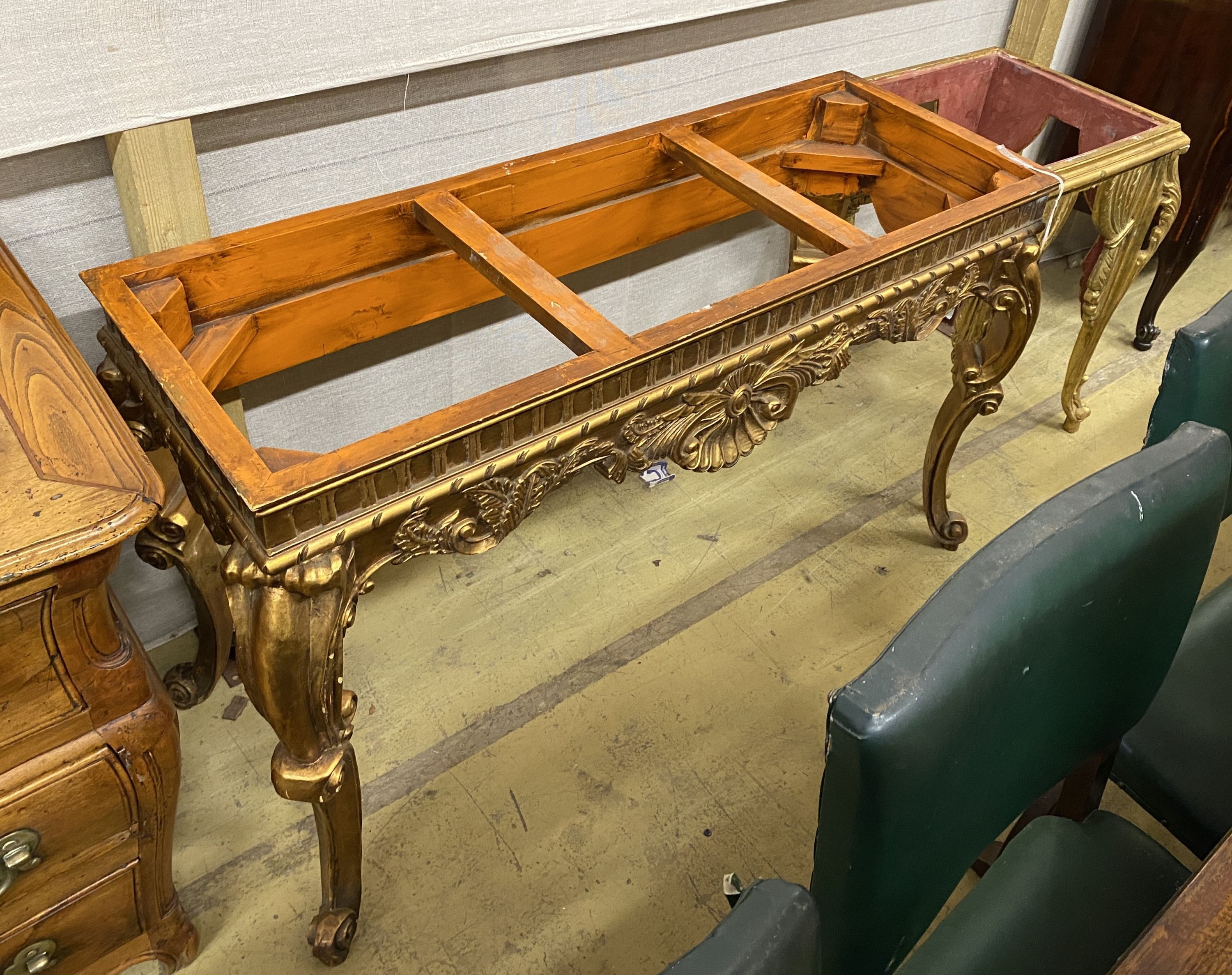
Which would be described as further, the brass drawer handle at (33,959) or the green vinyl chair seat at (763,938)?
the brass drawer handle at (33,959)

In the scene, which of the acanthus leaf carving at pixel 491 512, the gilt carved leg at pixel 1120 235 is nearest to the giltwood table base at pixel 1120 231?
the gilt carved leg at pixel 1120 235

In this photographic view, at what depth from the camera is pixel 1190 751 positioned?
111cm

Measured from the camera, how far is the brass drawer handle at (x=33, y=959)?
3.53 feet

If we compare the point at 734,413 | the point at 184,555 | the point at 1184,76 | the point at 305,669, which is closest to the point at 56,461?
the point at 305,669

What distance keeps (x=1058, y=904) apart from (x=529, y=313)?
0.92 metres

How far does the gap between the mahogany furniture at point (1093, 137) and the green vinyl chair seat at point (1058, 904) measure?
110cm

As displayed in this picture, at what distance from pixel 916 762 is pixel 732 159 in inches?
38.9

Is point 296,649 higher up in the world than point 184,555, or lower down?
higher up

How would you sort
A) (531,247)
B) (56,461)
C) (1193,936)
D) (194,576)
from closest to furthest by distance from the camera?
(1193,936)
(56,461)
(194,576)
(531,247)

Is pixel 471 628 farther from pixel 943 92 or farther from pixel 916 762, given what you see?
pixel 943 92

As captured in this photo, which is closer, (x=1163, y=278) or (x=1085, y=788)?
(x=1085, y=788)

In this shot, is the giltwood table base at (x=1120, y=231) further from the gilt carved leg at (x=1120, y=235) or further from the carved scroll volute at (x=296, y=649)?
the carved scroll volute at (x=296, y=649)

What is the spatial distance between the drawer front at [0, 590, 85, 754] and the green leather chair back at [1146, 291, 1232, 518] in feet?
3.62

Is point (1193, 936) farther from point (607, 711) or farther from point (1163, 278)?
point (1163, 278)
